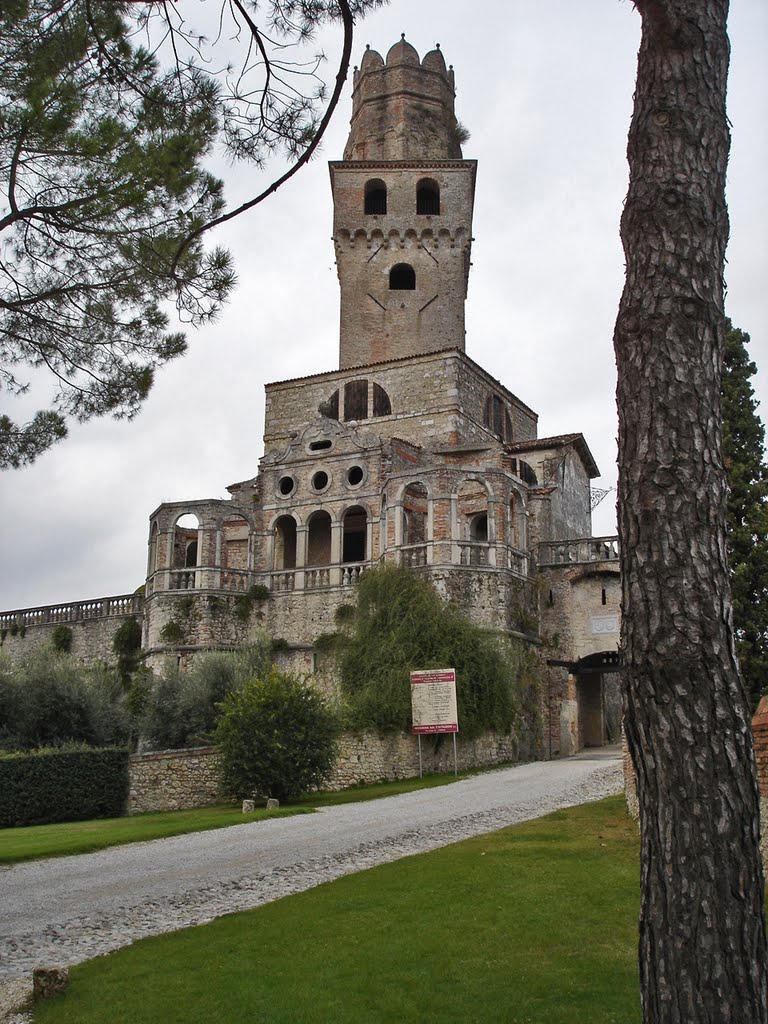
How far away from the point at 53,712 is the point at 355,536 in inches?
518

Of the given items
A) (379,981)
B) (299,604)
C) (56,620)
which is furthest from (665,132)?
(56,620)

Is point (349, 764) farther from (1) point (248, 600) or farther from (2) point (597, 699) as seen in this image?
(2) point (597, 699)

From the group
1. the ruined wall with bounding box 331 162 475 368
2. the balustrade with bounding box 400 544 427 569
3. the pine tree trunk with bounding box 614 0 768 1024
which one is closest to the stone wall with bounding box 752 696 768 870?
the pine tree trunk with bounding box 614 0 768 1024

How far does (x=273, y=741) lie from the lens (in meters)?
21.5

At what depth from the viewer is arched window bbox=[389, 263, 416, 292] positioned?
1709 inches

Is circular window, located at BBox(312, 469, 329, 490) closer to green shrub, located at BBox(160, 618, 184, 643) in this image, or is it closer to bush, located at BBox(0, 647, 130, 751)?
green shrub, located at BBox(160, 618, 184, 643)

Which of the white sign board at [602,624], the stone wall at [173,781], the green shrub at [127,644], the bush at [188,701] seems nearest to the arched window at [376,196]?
the green shrub at [127,644]

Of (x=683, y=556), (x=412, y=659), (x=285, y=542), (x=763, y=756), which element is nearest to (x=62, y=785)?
(x=412, y=659)

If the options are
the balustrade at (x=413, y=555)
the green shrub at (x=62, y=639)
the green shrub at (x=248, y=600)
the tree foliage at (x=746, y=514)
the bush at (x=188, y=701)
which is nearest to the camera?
the tree foliage at (x=746, y=514)

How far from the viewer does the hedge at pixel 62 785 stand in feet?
71.0

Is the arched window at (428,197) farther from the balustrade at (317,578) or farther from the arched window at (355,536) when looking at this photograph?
the balustrade at (317,578)

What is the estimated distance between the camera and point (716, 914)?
4789 millimetres

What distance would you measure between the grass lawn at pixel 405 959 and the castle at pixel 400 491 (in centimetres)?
1885

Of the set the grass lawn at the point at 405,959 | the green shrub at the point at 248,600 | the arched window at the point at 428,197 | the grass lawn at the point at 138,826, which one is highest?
the arched window at the point at 428,197
